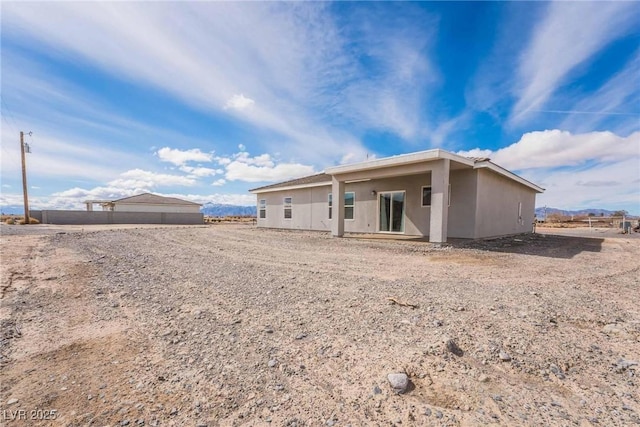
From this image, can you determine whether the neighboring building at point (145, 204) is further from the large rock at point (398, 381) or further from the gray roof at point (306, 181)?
the large rock at point (398, 381)

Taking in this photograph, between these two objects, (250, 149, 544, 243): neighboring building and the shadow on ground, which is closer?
the shadow on ground

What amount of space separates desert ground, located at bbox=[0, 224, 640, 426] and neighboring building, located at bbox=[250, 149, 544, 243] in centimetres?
557

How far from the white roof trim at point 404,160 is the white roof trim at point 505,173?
21.4 inches

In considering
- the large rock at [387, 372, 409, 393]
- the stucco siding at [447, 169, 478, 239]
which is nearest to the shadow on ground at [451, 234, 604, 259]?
the stucco siding at [447, 169, 478, 239]

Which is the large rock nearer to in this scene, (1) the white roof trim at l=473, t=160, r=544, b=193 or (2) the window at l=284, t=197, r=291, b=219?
(1) the white roof trim at l=473, t=160, r=544, b=193

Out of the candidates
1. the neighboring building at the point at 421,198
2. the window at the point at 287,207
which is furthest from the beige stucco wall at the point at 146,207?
the neighboring building at the point at 421,198

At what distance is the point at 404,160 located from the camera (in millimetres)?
10117

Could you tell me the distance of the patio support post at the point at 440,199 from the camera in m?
9.36

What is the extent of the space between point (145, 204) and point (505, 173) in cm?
3820

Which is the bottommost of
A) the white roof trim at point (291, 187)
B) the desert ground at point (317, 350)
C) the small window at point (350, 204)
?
the desert ground at point (317, 350)

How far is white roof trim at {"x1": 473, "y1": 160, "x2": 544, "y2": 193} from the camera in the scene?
1041 centimetres

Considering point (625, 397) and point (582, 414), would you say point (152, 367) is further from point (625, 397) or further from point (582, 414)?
point (625, 397)

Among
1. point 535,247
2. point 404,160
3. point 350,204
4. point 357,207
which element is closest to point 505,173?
point 535,247

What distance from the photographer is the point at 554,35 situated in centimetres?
941
